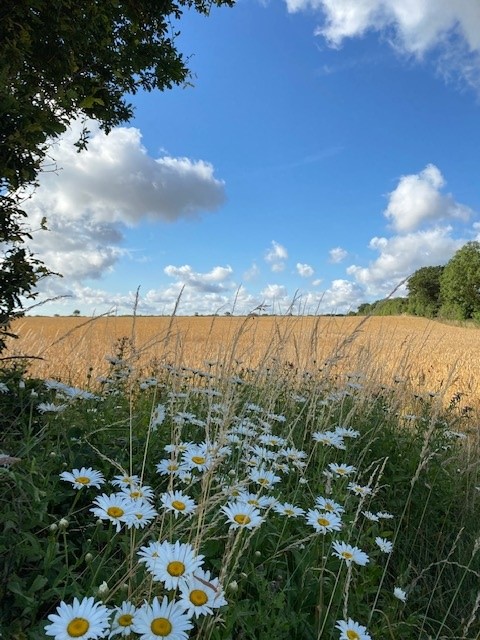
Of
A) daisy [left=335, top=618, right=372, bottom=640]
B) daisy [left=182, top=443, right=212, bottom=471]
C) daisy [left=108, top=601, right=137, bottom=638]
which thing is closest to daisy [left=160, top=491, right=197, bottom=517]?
daisy [left=182, top=443, right=212, bottom=471]

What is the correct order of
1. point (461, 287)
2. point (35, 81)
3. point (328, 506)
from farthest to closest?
point (461, 287)
point (35, 81)
point (328, 506)

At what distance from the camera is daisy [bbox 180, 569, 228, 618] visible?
1131 mm

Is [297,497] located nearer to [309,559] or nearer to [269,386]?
[309,559]

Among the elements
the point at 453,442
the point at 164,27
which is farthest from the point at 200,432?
the point at 164,27

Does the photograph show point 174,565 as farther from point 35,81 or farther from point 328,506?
point 35,81

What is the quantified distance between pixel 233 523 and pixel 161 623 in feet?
1.46

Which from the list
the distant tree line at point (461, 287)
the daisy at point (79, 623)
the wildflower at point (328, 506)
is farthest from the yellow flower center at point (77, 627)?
the distant tree line at point (461, 287)

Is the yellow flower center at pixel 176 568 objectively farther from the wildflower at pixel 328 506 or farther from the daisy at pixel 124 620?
the wildflower at pixel 328 506

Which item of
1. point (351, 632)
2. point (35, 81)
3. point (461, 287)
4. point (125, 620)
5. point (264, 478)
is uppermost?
point (461, 287)

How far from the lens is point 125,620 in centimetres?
A: 117

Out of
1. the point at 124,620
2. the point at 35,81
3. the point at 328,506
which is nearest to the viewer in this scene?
the point at 124,620

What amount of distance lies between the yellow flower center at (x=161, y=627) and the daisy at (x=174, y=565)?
A: 0.24ft

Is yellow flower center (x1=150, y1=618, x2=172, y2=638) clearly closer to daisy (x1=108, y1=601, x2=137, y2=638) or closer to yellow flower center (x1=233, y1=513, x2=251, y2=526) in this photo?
daisy (x1=108, y1=601, x2=137, y2=638)

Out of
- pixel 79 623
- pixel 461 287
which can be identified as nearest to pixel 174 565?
pixel 79 623
